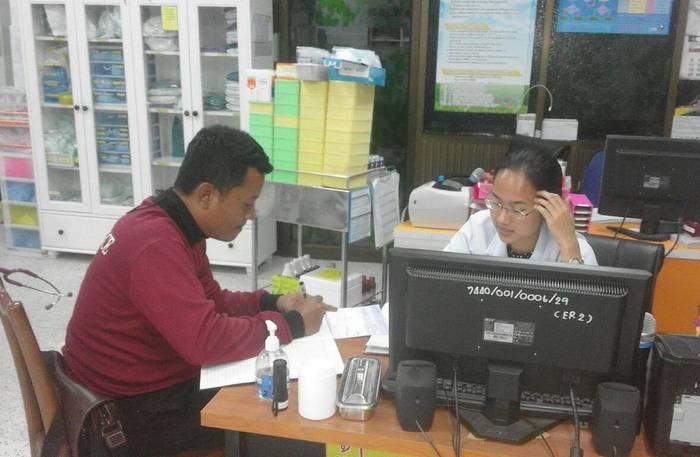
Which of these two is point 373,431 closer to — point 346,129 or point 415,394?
point 415,394

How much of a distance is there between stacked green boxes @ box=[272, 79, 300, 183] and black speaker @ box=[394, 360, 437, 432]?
1774 mm

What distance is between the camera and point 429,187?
2734mm

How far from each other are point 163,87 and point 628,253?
317cm

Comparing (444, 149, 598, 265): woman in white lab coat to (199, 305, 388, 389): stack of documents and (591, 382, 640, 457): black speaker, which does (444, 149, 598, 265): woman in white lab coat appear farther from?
(591, 382, 640, 457): black speaker

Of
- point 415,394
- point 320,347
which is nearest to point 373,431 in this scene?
point 415,394

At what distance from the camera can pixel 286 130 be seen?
2766 mm

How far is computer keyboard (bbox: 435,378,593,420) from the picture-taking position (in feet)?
3.71

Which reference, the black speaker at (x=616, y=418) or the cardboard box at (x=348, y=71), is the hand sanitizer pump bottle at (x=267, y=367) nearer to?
the black speaker at (x=616, y=418)

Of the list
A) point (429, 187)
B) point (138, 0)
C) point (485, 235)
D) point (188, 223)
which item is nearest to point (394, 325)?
point (188, 223)

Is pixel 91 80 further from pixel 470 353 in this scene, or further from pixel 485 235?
pixel 470 353

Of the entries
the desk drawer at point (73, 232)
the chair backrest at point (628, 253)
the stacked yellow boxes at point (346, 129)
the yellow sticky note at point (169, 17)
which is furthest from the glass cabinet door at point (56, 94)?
the chair backrest at point (628, 253)

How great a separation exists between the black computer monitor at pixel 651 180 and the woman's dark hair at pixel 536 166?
3.09 feet

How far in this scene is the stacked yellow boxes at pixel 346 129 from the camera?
261cm

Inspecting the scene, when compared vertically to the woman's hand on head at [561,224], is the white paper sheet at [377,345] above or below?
below
